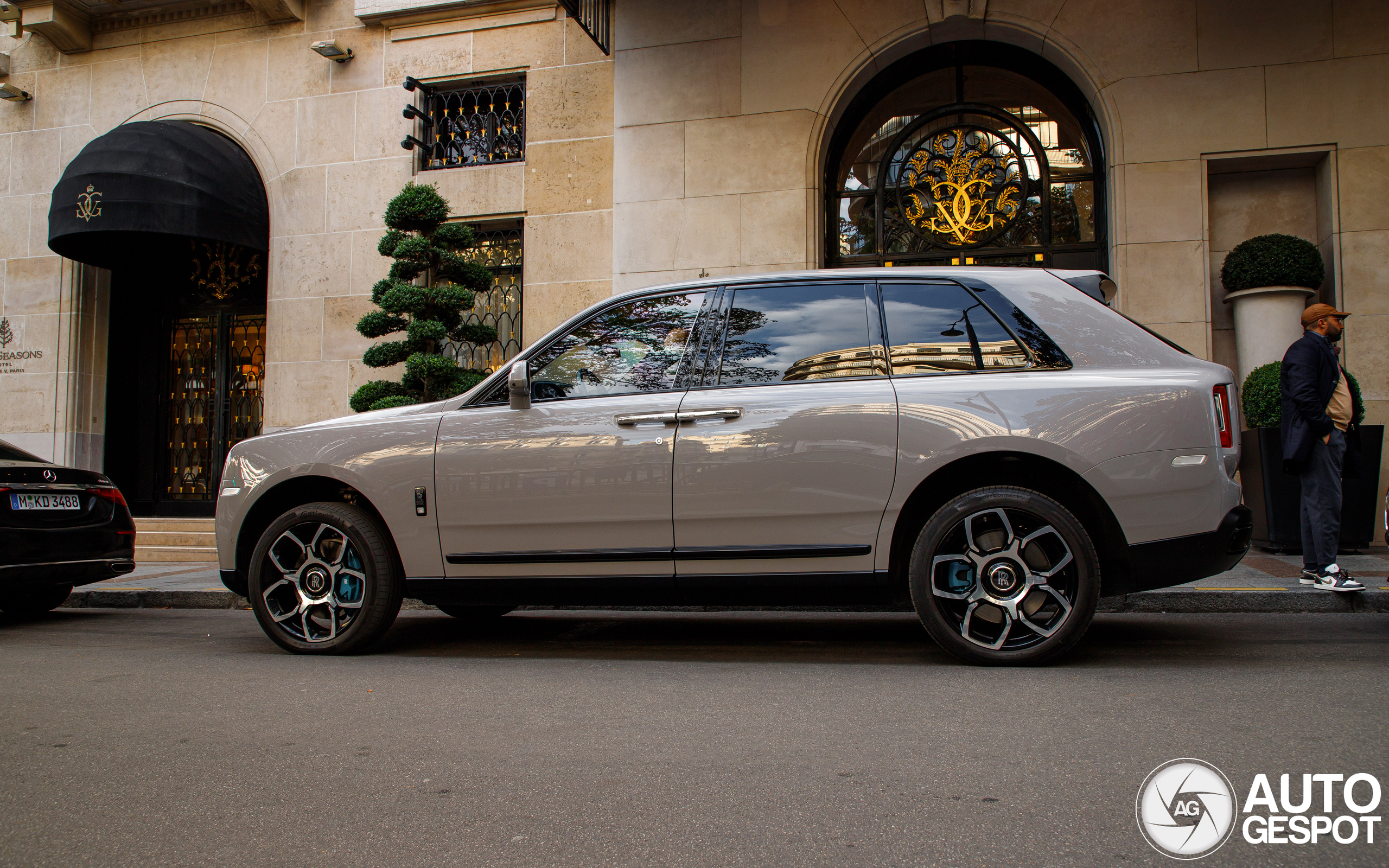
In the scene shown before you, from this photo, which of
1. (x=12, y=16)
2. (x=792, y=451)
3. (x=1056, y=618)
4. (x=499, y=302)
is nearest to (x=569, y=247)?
(x=499, y=302)

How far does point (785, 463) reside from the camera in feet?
13.8

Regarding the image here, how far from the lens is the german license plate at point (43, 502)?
6309 mm

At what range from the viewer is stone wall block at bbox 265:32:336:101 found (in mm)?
12648

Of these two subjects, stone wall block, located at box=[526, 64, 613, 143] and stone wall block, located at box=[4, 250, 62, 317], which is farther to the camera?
stone wall block, located at box=[4, 250, 62, 317]

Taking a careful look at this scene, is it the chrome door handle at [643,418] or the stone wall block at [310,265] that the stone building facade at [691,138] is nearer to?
the stone wall block at [310,265]

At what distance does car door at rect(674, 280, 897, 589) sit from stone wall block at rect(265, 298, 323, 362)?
938 cm

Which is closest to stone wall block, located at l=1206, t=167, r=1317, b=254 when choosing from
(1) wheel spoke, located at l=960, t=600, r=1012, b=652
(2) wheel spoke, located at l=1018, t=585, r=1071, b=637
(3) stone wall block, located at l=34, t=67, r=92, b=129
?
(2) wheel spoke, located at l=1018, t=585, r=1071, b=637

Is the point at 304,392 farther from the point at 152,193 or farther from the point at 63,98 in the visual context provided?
the point at 63,98

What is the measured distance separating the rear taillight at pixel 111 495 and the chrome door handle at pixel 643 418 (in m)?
4.66

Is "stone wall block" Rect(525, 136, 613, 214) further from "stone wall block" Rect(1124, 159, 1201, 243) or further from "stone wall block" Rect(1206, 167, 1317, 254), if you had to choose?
"stone wall block" Rect(1206, 167, 1317, 254)

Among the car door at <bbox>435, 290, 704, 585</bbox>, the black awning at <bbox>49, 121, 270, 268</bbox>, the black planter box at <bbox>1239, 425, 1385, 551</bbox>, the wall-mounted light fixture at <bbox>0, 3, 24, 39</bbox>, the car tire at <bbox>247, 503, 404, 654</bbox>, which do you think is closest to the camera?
the car door at <bbox>435, 290, 704, 585</bbox>

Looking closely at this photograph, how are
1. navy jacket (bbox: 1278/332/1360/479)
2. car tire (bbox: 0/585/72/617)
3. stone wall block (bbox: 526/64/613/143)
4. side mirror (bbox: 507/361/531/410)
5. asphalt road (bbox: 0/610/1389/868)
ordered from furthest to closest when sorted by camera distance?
1. stone wall block (bbox: 526/64/613/143)
2. car tire (bbox: 0/585/72/617)
3. navy jacket (bbox: 1278/332/1360/479)
4. side mirror (bbox: 507/361/531/410)
5. asphalt road (bbox: 0/610/1389/868)

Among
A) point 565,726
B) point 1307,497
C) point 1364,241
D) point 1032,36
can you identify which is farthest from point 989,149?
point 565,726

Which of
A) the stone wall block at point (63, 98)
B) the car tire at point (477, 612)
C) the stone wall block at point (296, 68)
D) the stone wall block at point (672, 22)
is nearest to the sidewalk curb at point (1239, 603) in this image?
the car tire at point (477, 612)
